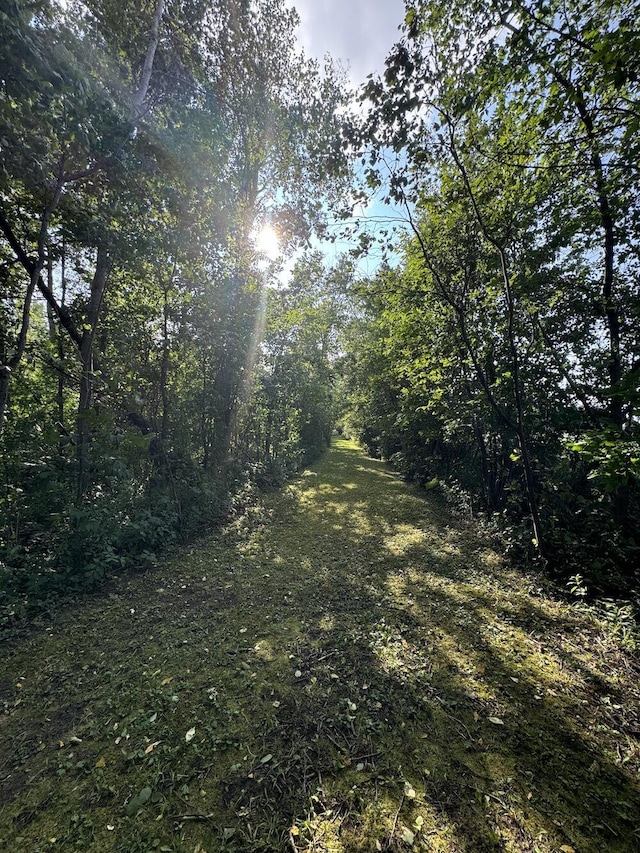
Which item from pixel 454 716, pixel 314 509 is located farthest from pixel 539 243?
pixel 314 509

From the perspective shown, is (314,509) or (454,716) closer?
(454,716)

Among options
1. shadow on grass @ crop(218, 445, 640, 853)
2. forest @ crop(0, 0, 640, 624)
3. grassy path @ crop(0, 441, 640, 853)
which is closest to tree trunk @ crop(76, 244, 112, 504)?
forest @ crop(0, 0, 640, 624)

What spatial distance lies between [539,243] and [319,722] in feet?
19.2

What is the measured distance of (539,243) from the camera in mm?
4297

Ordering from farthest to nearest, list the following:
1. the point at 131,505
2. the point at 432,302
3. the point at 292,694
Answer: the point at 432,302, the point at 131,505, the point at 292,694

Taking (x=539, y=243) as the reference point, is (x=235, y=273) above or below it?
above

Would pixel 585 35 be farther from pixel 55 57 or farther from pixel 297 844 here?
pixel 297 844

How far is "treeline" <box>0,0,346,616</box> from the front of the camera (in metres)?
3.10

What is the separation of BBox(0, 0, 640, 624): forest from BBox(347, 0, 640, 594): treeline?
0.03m

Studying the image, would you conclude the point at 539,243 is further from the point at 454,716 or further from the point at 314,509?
the point at 314,509

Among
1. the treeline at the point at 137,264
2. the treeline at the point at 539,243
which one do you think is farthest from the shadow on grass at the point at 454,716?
the treeline at the point at 137,264

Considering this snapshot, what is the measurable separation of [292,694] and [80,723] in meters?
1.47

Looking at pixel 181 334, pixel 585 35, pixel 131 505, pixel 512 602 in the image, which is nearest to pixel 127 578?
pixel 131 505

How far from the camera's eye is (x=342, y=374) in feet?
54.3
